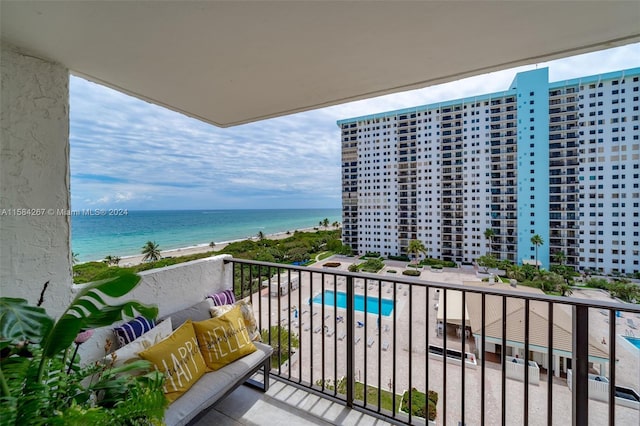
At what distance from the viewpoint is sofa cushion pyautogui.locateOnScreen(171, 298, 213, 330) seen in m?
1.85

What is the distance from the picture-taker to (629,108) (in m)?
14.5

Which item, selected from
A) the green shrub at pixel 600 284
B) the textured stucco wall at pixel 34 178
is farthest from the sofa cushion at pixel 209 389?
the green shrub at pixel 600 284

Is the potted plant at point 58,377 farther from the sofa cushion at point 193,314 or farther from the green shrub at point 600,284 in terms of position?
the green shrub at point 600,284

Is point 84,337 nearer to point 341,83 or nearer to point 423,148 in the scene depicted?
point 341,83

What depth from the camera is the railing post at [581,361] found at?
1122 mm

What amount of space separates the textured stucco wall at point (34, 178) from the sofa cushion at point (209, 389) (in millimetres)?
978

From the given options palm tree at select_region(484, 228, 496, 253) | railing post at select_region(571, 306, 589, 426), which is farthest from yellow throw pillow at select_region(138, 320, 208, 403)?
palm tree at select_region(484, 228, 496, 253)

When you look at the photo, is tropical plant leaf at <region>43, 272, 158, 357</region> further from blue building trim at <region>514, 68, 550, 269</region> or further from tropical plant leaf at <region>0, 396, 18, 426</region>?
blue building trim at <region>514, 68, 550, 269</region>

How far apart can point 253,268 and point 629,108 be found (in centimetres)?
2346

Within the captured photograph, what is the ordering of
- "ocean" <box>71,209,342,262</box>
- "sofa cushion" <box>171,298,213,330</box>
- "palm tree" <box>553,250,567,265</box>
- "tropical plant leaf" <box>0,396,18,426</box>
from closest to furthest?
"tropical plant leaf" <box>0,396,18,426</box>, "sofa cushion" <box>171,298,213,330</box>, "ocean" <box>71,209,342,262</box>, "palm tree" <box>553,250,567,265</box>

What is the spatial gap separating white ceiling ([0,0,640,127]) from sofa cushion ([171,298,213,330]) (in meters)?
1.68

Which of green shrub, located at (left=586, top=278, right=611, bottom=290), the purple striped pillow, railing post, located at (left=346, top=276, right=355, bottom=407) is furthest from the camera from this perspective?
green shrub, located at (left=586, top=278, right=611, bottom=290)

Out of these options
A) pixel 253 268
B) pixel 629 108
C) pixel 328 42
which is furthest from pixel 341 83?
pixel 629 108

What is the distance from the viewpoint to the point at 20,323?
752 mm
